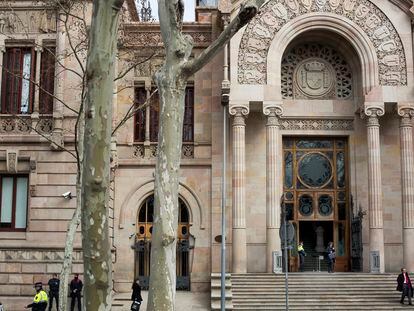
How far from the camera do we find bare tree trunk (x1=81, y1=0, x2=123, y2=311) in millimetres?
7895

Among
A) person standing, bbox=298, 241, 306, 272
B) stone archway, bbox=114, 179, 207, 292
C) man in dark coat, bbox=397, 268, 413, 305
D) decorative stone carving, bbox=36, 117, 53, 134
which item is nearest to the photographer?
man in dark coat, bbox=397, 268, 413, 305

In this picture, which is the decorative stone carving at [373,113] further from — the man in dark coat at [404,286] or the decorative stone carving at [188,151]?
the decorative stone carving at [188,151]

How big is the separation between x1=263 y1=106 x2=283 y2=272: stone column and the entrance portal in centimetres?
221

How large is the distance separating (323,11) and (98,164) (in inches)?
929

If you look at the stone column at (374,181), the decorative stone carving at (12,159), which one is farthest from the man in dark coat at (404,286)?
the decorative stone carving at (12,159)

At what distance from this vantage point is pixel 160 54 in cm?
2995

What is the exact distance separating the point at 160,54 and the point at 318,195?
9.87 m

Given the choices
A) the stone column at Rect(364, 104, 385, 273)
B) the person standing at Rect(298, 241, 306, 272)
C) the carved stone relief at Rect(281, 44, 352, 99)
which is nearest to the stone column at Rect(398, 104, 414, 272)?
the stone column at Rect(364, 104, 385, 273)

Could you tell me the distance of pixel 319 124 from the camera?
30.9 meters

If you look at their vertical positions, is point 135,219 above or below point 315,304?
above

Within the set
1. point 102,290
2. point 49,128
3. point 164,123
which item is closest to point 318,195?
point 49,128

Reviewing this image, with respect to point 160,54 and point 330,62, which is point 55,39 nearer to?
point 160,54

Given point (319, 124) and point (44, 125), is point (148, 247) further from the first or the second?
point (319, 124)

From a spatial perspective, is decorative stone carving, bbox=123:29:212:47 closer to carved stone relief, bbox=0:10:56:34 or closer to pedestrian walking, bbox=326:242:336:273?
carved stone relief, bbox=0:10:56:34
